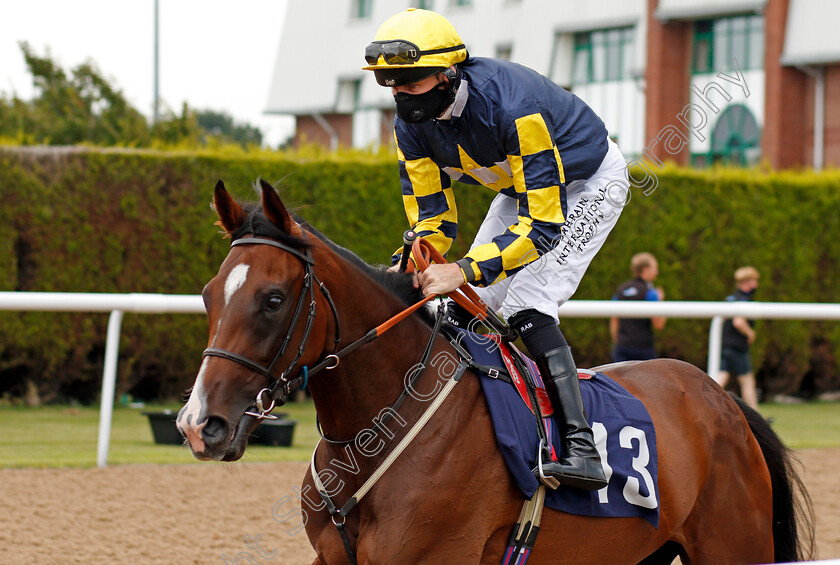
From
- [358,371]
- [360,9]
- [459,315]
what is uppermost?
[360,9]

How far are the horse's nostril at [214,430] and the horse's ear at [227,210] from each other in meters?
0.54

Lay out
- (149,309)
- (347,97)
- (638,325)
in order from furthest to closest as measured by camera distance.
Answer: (347,97), (638,325), (149,309)

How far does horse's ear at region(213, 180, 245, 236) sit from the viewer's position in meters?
2.37

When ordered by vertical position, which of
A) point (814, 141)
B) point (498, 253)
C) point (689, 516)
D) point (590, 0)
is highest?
point (590, 0)

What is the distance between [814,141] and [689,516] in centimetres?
1733

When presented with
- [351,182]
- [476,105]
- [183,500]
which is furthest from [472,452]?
[351,182]

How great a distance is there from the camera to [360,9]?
25703 mm

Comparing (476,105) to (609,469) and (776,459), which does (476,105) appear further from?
(776,459)

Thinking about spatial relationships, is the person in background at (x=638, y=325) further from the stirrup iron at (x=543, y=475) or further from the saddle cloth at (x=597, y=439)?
the stirrup iron at (x=543, y=475)

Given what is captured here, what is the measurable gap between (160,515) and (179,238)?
4983mm

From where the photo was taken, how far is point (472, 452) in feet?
8.37

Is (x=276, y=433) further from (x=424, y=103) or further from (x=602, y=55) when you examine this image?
(x=602, y=55)

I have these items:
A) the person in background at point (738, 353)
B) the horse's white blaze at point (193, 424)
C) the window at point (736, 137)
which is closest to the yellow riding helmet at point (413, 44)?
the horse's white blaze at point (193, 424)

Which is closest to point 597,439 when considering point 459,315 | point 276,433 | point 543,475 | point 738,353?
A: point 543,475
